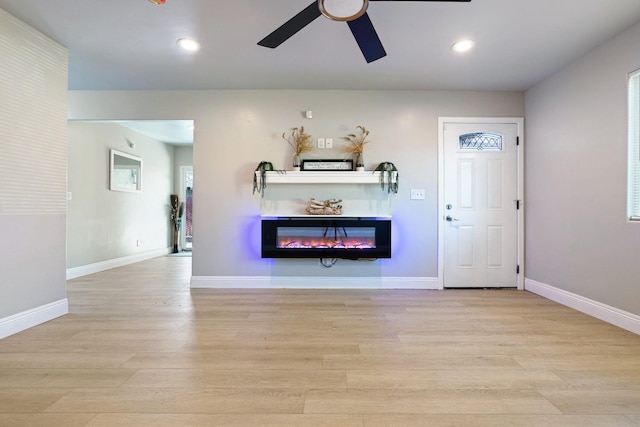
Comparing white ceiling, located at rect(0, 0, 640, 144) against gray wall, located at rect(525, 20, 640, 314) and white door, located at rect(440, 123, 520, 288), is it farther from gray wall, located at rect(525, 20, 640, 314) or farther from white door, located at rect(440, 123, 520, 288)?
white door, located at rect(440, 123, 520, 288)

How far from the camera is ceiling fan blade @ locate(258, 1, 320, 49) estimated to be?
1.89 meters

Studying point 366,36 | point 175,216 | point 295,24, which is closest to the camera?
point 295,24

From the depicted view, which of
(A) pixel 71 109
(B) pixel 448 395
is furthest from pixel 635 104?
(A) pixel 71 109

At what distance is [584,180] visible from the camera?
121 inches

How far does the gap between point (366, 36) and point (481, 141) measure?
8.38ft

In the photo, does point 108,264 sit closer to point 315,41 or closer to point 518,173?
point 315,41

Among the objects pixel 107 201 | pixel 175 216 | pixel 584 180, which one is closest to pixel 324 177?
pixel 584 180

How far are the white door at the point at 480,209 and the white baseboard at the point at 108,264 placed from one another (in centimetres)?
513

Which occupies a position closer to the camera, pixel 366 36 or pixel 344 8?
pixel 344 8

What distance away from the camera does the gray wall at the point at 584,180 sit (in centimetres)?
269

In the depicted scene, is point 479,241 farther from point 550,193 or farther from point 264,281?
point 264,281

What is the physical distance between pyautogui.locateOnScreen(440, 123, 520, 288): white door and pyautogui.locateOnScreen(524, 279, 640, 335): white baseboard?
36cm

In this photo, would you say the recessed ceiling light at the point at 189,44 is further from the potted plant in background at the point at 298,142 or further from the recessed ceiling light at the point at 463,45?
the recessed ceiling light at the point at 463,45

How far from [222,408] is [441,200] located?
337cm
